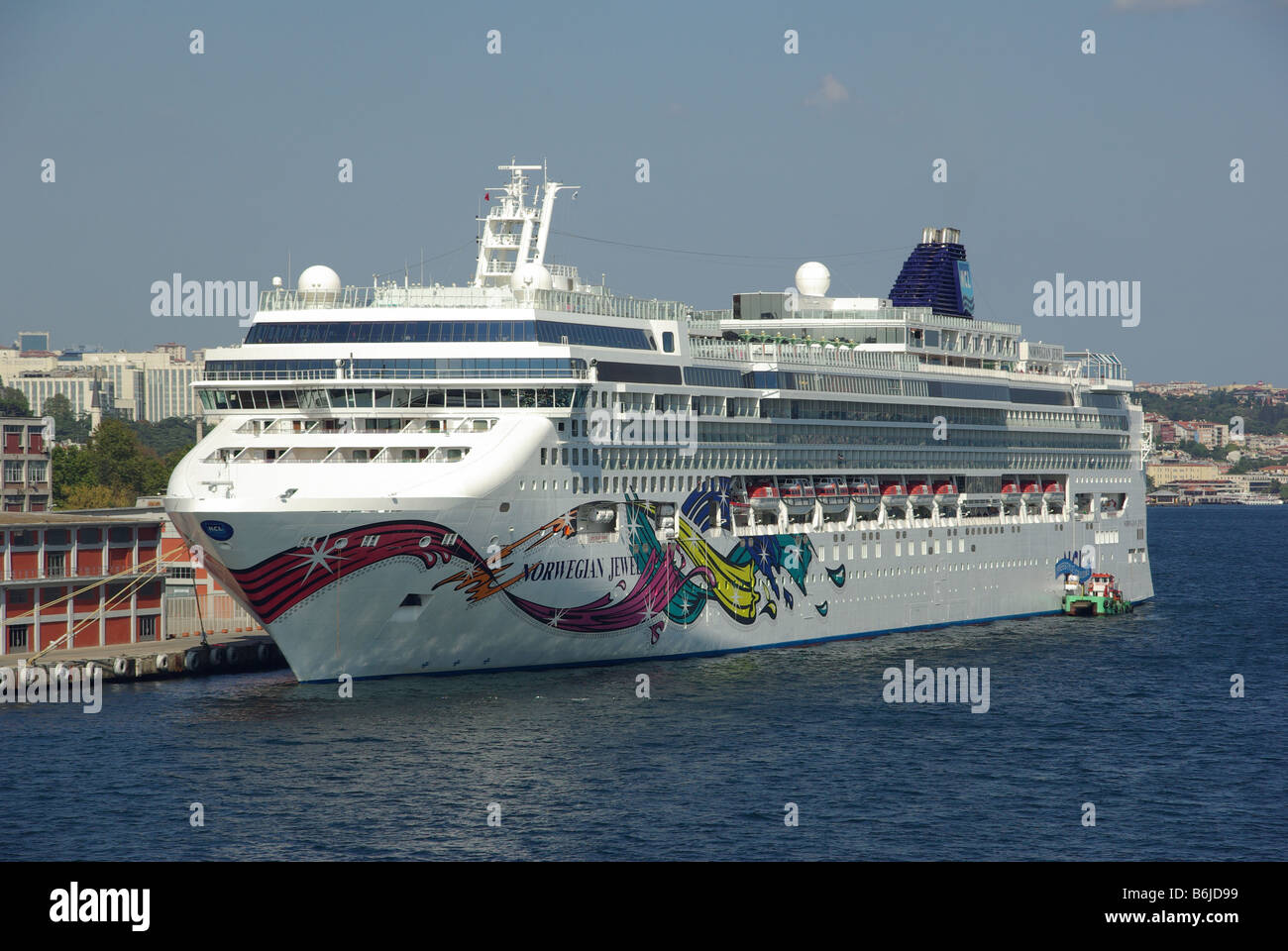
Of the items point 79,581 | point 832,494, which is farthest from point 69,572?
point 832,494

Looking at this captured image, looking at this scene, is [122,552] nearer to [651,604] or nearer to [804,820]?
[651,604]

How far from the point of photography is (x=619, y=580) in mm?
55906

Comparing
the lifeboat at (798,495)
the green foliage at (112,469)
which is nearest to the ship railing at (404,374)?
the lifeboat at (798,495)

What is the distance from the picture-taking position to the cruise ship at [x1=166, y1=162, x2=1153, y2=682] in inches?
1939

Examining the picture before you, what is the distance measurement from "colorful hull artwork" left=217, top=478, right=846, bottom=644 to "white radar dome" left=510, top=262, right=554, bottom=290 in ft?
26.1

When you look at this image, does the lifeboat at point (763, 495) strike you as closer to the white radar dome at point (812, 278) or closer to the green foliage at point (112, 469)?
the white radar dome at point (812, 278)

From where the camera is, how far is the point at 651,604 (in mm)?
57625

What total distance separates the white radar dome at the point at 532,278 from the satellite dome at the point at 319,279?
20.2 ft

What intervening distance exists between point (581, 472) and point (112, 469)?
8449 centimetres

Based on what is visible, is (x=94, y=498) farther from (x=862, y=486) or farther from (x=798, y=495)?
(x=798, y=495)

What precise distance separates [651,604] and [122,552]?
68.3 feet

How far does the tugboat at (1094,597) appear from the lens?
82.1 m
